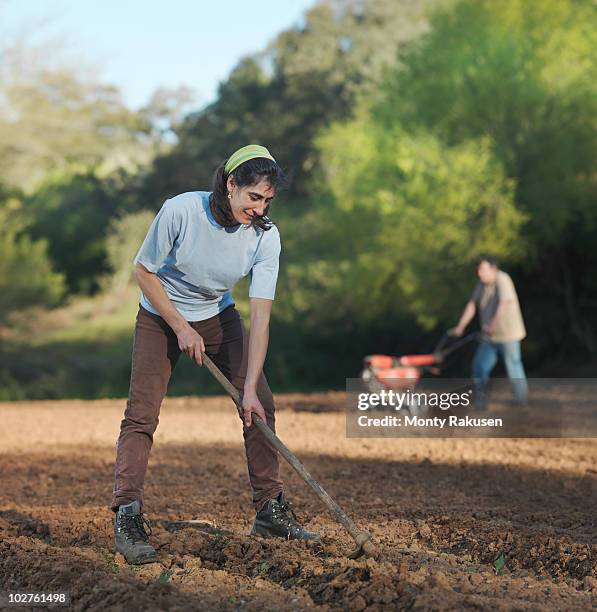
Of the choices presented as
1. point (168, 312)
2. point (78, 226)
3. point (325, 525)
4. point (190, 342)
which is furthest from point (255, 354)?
point (78, 226)

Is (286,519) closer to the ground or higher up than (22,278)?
closer to the ground

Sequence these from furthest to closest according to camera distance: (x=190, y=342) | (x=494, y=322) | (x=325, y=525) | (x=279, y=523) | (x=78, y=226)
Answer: (x=78, y=226) → (x=494, y=322) → (x=325, y=525) → (x=279, y=523) → (x=190, y=342)

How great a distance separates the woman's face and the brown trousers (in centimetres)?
68

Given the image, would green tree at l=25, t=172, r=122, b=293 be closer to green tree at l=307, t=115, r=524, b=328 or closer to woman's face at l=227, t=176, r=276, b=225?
green tree at l=307, t=115, r=524, b=328

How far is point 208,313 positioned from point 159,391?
490mm

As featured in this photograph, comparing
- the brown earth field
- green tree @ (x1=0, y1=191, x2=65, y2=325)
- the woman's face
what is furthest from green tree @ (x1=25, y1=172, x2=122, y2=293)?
the woman's face

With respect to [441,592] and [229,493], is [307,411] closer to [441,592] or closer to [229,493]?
[229,493]

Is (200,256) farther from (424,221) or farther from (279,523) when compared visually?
(424,221)

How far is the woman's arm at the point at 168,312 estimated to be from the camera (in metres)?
5.13

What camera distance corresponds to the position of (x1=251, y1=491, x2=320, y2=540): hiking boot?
18.2 ft

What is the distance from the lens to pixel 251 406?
527cm

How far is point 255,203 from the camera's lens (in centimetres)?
504

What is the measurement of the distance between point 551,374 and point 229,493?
18.9 m

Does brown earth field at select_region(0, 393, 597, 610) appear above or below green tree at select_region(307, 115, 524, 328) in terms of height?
below
